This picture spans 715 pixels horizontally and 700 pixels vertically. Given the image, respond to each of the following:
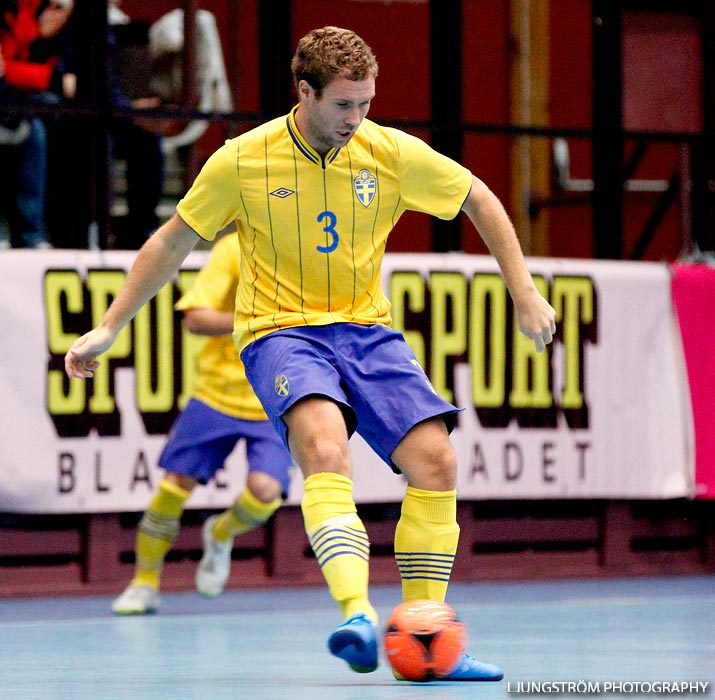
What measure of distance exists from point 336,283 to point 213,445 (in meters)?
2.94

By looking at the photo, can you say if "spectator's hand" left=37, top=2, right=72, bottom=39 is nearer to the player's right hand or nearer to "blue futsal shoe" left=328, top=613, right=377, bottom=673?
the player's right hand

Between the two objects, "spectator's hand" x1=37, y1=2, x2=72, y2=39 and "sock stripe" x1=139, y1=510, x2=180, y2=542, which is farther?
"spectator's hand" x1=37, y1=2, x2=72, y2=39

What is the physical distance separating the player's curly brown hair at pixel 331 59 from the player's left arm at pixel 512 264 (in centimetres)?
62

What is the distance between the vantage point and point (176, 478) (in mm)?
8484

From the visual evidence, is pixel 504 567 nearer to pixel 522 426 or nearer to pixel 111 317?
pixel 522 426

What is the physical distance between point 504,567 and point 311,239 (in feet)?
16.7

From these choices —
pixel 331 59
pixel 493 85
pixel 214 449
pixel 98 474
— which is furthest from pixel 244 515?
pixel 493 85

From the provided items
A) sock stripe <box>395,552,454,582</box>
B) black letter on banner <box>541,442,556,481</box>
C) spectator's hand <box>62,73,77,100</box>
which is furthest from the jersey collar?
black letter on banner <box>541,442,556,481</box>


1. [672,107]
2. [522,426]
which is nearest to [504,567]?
[522,426]

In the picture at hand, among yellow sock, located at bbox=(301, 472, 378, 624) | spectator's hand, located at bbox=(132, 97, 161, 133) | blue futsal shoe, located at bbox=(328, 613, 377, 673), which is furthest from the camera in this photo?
spectator's hand, located at bbox=(132, 97, 161, 133)

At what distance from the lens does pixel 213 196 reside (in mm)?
5656

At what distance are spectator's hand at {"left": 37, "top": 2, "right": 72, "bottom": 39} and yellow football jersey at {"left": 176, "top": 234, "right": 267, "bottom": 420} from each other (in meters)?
2.00

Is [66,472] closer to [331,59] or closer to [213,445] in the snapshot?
[213,445]

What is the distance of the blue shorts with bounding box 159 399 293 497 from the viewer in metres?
8.45
